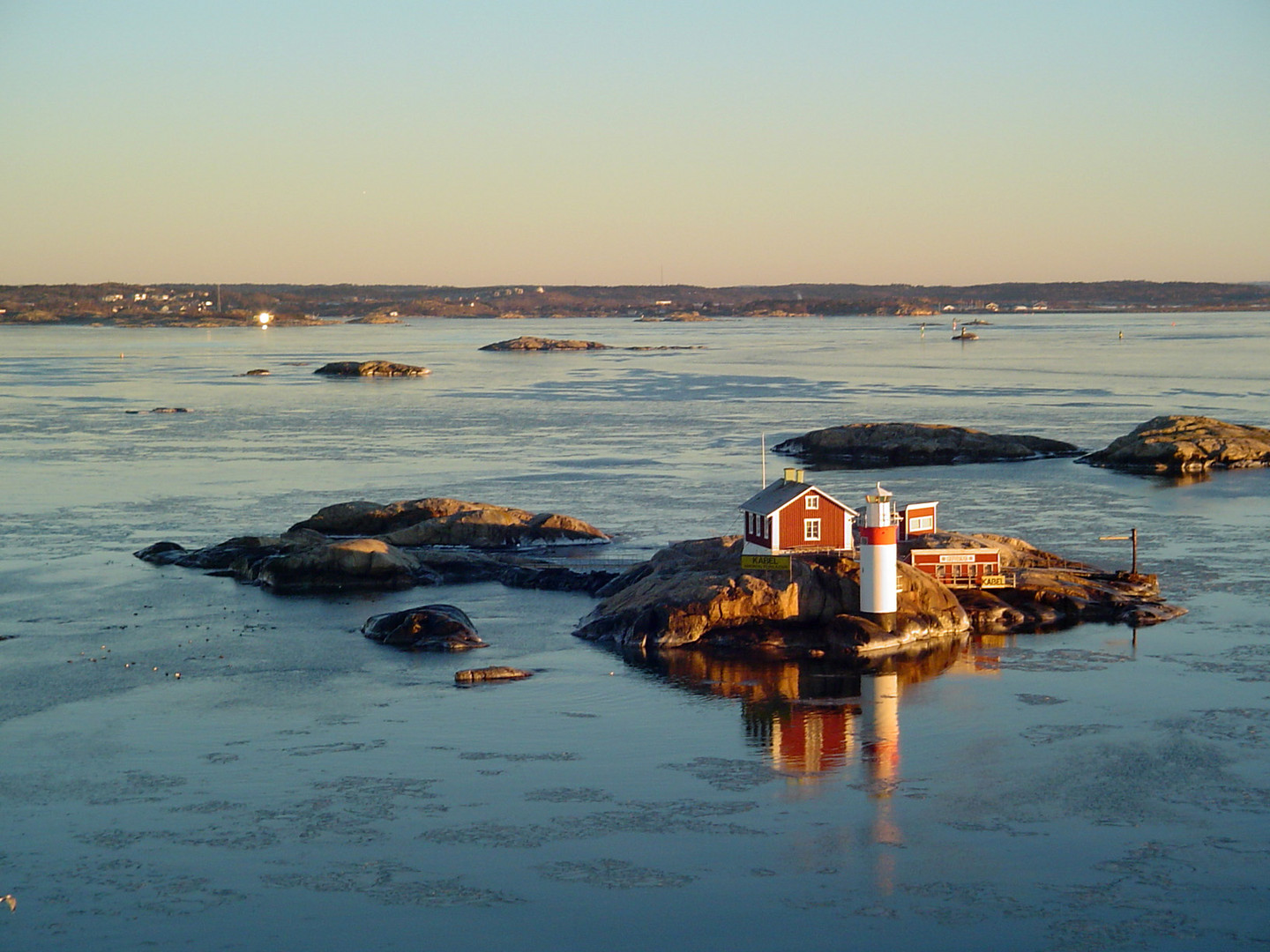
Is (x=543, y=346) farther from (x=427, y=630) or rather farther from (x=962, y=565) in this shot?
(x=427, y=630)

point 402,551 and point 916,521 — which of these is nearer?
point 916,521

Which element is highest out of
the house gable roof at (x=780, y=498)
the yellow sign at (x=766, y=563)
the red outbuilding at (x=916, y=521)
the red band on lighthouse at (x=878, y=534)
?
the house gable roof at (x=780, y=498)

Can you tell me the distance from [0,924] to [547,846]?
21.4ft

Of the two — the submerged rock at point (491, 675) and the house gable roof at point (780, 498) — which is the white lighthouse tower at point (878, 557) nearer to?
the house gable roof at point (780, 498)

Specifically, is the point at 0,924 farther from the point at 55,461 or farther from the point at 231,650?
the point at 55,461

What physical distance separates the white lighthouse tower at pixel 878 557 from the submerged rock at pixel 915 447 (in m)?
28.2

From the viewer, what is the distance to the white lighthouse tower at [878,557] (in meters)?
28.0

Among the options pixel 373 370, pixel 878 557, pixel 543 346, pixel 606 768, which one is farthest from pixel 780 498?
pixel 543 346

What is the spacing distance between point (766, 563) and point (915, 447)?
1204 inches

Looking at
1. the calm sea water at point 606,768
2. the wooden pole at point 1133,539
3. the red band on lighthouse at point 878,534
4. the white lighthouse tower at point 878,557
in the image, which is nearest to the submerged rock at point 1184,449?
the calm sea water at point 606,768

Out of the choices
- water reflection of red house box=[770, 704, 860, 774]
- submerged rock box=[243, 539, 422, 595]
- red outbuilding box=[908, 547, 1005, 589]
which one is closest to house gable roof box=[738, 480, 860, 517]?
red outbuilding box=[908, 547, 1005, 589]

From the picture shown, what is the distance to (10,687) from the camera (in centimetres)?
2592

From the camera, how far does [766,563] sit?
29844 millimetres

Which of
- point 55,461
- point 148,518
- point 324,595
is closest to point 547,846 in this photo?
point 324,595
